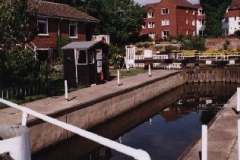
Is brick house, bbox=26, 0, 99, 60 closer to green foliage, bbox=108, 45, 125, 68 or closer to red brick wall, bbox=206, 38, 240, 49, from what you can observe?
green foliage, bbox=108, 45, 125, 68

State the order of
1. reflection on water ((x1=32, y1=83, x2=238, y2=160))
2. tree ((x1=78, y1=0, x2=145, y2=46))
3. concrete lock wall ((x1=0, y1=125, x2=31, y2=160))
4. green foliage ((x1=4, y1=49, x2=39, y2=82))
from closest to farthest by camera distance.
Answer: concrete lock wall ((x1=0, y1=125, x2=31, y2=160))
reflection on water ((x1=32, y1=83, x2=238, y2=160))
green foliage ((x1=4, y1=49, x2=39, y2=82))
tree ((x1=78, y1=0, x2=145, y2=46))

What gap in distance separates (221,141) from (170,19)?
65541mm

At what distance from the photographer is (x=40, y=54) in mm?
31625

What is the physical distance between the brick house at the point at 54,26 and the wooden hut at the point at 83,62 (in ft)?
25.3

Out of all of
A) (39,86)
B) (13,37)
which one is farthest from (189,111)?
(13,37)

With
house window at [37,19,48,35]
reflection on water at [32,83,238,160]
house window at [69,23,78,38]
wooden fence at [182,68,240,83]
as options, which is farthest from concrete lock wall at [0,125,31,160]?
house window at [69,23,78,38]

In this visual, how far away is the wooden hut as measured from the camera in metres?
21.5

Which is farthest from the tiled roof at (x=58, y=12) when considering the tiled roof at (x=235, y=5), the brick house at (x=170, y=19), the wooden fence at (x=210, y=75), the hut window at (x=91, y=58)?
the tiled roof at (x=235, y=5)

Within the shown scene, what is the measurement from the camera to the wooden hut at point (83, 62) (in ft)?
70.5

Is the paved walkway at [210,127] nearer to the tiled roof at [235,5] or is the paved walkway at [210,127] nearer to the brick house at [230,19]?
the brick house at [230,19]

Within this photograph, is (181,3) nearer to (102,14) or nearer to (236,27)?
(236,27)

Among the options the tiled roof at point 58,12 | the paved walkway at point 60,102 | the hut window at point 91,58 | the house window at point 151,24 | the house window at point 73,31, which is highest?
the house window at point 151,24

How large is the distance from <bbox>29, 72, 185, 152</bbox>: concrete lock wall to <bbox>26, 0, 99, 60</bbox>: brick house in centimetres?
1055

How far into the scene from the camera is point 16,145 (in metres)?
3.49
